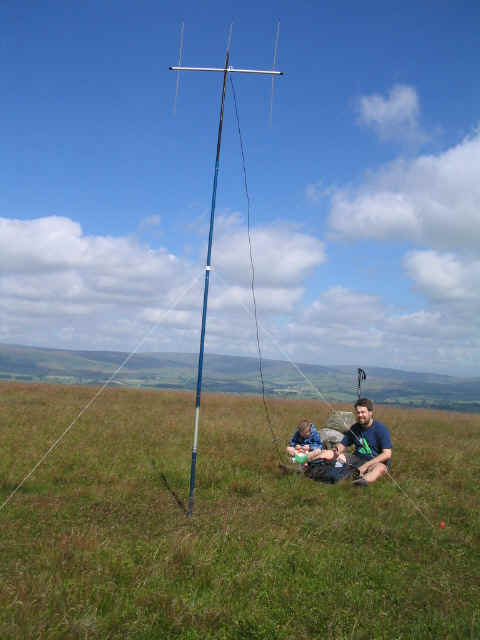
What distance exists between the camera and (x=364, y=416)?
9.95 metres

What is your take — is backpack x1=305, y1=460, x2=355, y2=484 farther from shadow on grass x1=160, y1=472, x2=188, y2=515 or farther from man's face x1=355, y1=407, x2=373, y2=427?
shadow on grass x1=160, y1=472, x2=188, y2=515

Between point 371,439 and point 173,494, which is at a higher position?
point 371,439

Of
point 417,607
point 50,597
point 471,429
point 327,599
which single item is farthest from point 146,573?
point 471,429

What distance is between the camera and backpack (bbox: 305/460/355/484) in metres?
9.59

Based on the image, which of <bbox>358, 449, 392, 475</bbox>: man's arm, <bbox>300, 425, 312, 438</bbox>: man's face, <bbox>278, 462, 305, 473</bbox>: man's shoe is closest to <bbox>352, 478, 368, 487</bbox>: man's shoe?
<bbox>358, 449, 392, 475</bbox>: man's arm

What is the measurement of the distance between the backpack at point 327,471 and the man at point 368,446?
28cm

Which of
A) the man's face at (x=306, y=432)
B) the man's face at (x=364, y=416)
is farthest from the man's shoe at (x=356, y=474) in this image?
the man's face at (x=306, y=432)

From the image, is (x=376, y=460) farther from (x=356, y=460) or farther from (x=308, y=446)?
(x=308, y=446)

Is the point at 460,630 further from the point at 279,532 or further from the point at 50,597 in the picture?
the point at 50,597

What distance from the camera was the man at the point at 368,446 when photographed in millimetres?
9789

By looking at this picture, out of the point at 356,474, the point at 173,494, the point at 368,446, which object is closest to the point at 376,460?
the point at 368,446

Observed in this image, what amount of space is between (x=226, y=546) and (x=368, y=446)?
525 cm

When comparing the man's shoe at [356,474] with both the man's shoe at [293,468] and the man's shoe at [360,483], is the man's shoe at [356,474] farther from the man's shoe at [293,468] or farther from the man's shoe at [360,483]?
the man's shoe at [293,468]

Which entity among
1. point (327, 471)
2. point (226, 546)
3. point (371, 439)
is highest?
point (371, 439)
